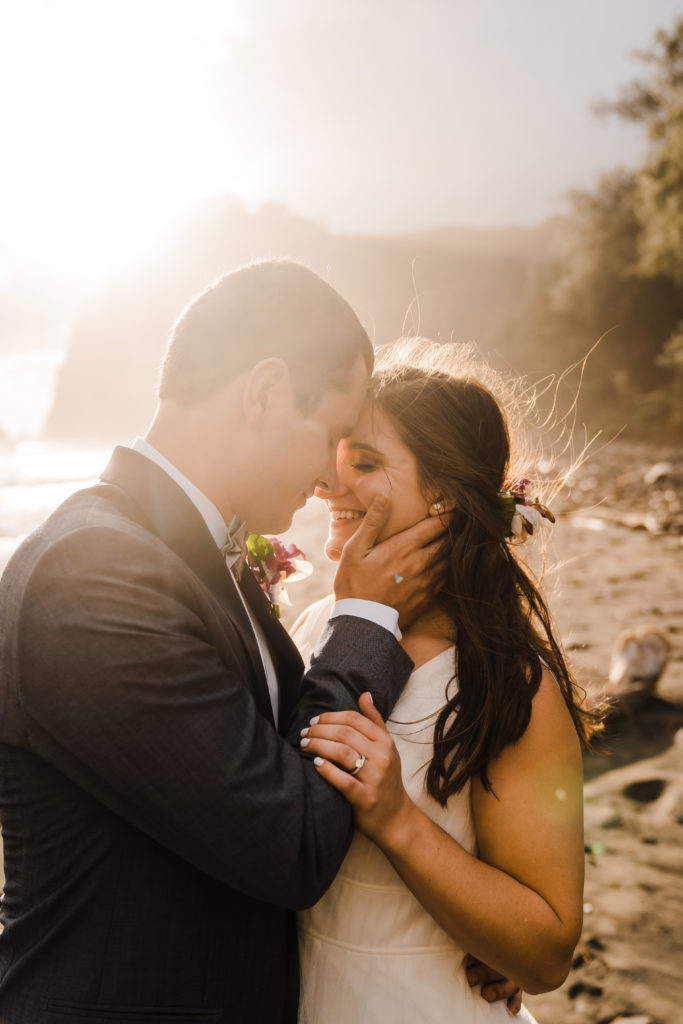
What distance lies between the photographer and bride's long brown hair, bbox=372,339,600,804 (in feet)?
7.55

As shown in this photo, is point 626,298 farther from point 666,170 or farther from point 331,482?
point 331,482

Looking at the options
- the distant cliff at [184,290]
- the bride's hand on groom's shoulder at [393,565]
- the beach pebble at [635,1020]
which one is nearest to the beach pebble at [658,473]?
the beach pebble at [635,1020]

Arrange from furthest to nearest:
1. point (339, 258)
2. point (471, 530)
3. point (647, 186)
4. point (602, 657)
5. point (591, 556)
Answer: point (339, 258), point (647, 186), point (591, 556), point (602, 657), point (471, 530)

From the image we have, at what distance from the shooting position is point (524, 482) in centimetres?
312

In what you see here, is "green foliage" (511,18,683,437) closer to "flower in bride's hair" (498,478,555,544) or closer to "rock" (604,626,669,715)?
"rock" (604,626,669,715)

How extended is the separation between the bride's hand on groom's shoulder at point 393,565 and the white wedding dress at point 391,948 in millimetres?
420

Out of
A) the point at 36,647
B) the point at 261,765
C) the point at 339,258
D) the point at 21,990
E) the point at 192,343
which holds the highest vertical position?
the point at 192,343

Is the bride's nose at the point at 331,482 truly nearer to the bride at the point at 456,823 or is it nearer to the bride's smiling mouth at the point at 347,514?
the bride's smiling mouth at the point at 347,514

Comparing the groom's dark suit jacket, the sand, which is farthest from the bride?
the sand

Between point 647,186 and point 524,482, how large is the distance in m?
27.9

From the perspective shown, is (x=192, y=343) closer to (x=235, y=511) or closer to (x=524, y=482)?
(x=235, y=511)

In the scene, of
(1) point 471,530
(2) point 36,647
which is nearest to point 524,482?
(1) point 471,530

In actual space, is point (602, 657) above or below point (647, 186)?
below

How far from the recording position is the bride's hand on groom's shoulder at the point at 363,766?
A: 1.87 meters
